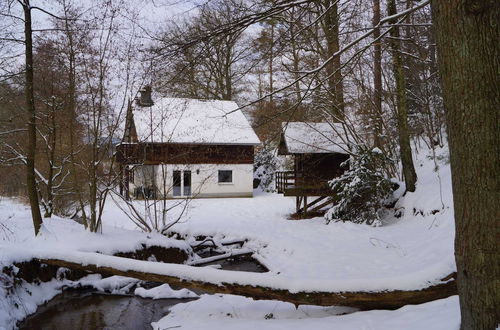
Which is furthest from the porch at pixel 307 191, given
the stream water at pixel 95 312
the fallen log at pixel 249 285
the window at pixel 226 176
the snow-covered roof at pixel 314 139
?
the fallen log at pixel 249 285

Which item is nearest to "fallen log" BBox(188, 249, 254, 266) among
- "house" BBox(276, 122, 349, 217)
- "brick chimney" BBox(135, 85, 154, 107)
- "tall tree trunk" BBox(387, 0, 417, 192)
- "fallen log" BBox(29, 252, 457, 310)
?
"fallen log" BBox(29, 252, 457, 310)

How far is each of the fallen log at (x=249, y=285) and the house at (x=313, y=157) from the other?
9.33 metres

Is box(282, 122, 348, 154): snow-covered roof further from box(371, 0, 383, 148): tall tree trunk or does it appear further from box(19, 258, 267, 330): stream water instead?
box(19, 258, 267, 330): stream water

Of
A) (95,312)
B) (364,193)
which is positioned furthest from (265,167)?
(95,312)

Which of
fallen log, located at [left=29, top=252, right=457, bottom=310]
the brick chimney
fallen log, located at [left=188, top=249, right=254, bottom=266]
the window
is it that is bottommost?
fallen log, located at [left=188, top=249, right=254, bottom=266]

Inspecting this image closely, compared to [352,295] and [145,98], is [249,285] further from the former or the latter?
[145,98]

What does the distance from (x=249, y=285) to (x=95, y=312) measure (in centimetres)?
313

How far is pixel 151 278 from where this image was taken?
599 cm

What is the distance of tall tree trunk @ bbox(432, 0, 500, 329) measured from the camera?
100.0 inches

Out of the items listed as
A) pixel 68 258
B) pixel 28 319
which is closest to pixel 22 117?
pixel 68 258

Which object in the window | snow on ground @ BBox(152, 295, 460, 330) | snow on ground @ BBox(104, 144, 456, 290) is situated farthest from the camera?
the window

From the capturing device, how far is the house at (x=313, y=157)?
49.1 ft

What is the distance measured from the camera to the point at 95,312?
659 centimetres

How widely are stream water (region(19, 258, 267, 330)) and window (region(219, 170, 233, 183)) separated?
1653 centimetres
